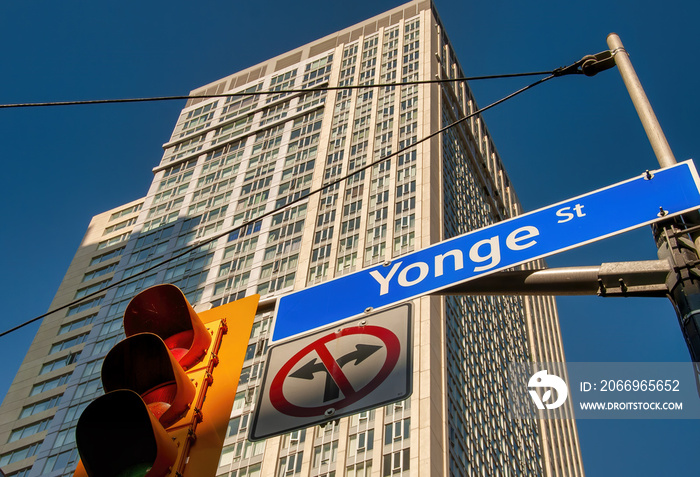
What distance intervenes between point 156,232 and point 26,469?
26.5 metres

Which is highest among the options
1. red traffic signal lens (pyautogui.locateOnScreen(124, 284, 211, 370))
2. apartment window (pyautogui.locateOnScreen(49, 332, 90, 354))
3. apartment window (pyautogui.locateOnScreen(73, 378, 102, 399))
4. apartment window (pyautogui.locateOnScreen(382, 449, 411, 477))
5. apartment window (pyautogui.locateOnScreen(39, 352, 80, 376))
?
apartment window (pyautogui.locateOnScreen(49, 332, 90, 354))

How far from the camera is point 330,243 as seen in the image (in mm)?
63000

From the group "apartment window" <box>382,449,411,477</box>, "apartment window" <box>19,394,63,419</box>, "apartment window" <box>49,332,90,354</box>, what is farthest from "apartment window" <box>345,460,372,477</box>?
"apartment window" <box>49,332,90,354</box>

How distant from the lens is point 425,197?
61.6 meters

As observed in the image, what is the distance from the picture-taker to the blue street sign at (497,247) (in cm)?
452

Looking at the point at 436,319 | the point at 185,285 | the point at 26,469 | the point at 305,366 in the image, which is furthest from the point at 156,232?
the point at 305,366

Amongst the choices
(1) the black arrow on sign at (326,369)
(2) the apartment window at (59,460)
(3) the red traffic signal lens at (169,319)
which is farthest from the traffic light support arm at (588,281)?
(2) the apartment window at (59,460)

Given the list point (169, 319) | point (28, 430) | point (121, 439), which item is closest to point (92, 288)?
point (28, 430)

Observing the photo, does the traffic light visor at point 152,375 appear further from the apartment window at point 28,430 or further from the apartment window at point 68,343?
the apartment window at point 68,343

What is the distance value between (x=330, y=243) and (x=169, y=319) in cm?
5770

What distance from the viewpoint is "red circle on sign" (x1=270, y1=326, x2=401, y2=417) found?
14.8 feet

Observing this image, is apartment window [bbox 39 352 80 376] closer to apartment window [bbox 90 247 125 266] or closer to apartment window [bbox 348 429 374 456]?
apartment window [bbox 90 247 125 266]

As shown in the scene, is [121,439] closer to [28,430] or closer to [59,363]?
[28,430]

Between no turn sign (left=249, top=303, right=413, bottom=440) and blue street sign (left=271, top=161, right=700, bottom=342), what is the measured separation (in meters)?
0.15
